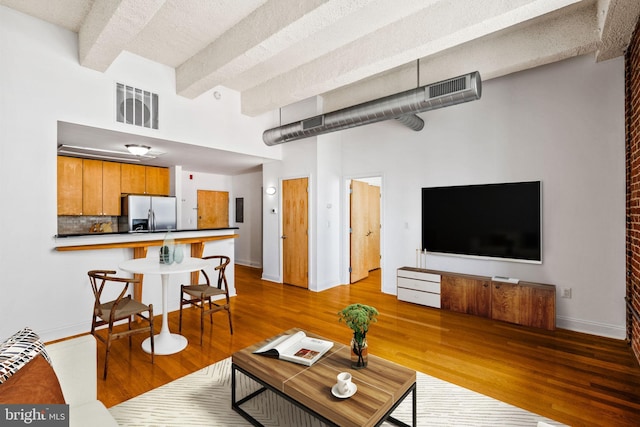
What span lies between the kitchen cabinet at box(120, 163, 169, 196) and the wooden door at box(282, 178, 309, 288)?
263 cm

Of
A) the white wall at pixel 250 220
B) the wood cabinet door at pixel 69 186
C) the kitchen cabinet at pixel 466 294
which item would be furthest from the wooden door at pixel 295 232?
the wood cabinet door at pixel 69 186

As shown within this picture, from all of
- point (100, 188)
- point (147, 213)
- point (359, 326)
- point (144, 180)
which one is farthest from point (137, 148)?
point (359, 326)

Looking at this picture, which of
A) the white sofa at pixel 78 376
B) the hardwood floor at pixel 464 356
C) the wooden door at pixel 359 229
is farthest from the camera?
the wooden door at pixel 359 229

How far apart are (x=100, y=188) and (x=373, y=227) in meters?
5.50

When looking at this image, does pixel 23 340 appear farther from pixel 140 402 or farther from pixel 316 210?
pixel 316 210

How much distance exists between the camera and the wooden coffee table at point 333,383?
1540mm

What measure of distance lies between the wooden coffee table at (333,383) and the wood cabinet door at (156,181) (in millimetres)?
5247

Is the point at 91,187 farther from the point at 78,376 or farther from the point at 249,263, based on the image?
the point at 78,376

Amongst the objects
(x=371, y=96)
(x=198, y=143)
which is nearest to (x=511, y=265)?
(x=371, y=96)

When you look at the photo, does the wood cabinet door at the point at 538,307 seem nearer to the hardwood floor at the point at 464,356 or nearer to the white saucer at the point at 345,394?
the hardwood floor at the point at 464,356

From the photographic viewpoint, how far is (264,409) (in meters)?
2.20

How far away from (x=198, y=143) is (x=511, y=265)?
15.4ft

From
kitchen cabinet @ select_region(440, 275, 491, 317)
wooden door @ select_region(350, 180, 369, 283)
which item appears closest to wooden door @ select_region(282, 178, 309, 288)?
wooden door @ select_region(350, 180, 369, 283)

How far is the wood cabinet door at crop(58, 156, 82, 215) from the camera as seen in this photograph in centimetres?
517
